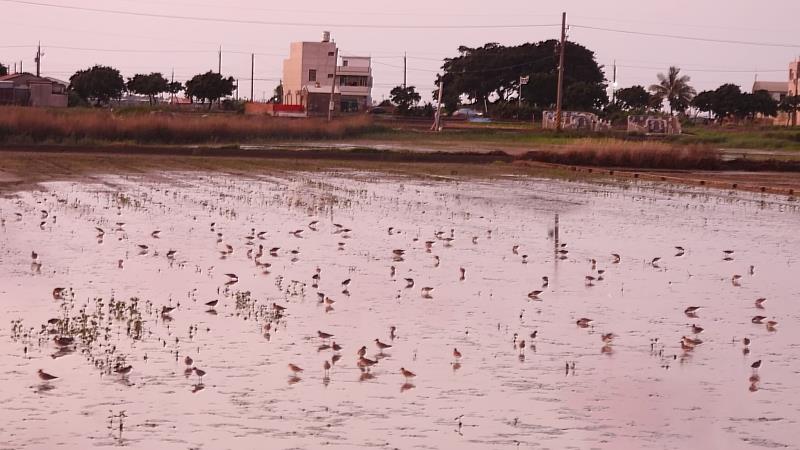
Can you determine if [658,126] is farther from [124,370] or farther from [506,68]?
[124,370]

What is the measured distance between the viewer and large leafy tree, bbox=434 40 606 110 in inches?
4963

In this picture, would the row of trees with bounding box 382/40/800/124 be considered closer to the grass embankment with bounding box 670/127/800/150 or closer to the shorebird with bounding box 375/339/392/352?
the grass embankment with bounding box 670/127/800/150

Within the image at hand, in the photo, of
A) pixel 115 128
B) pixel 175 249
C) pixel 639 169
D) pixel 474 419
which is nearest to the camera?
pixel 474 419

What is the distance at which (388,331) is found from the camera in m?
13.3

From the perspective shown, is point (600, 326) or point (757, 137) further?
point (757, 137)

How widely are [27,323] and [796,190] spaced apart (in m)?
26.9

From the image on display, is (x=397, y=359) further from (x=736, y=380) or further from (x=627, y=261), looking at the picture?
(x=627, y=261)

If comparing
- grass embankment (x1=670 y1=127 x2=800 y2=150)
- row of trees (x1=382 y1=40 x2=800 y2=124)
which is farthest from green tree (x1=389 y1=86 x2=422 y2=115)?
grass embankment (x1=670 y1=127 x2=800 y2=150)

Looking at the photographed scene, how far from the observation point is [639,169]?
47.2 metres

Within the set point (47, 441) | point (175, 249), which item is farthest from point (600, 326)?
point (175, 249)

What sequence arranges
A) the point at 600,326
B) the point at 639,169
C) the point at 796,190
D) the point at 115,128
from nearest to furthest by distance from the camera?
the point at 600,326 < the point at 796,190 < the point at 639,169 < the point at 115,128

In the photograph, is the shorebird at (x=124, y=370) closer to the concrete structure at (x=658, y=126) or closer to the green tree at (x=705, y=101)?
the concrete structure at (x=658, y=126)

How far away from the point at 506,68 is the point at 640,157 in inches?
3117

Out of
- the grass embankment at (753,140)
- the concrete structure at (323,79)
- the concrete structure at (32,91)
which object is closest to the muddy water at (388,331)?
the grass embankment at (753,140)
